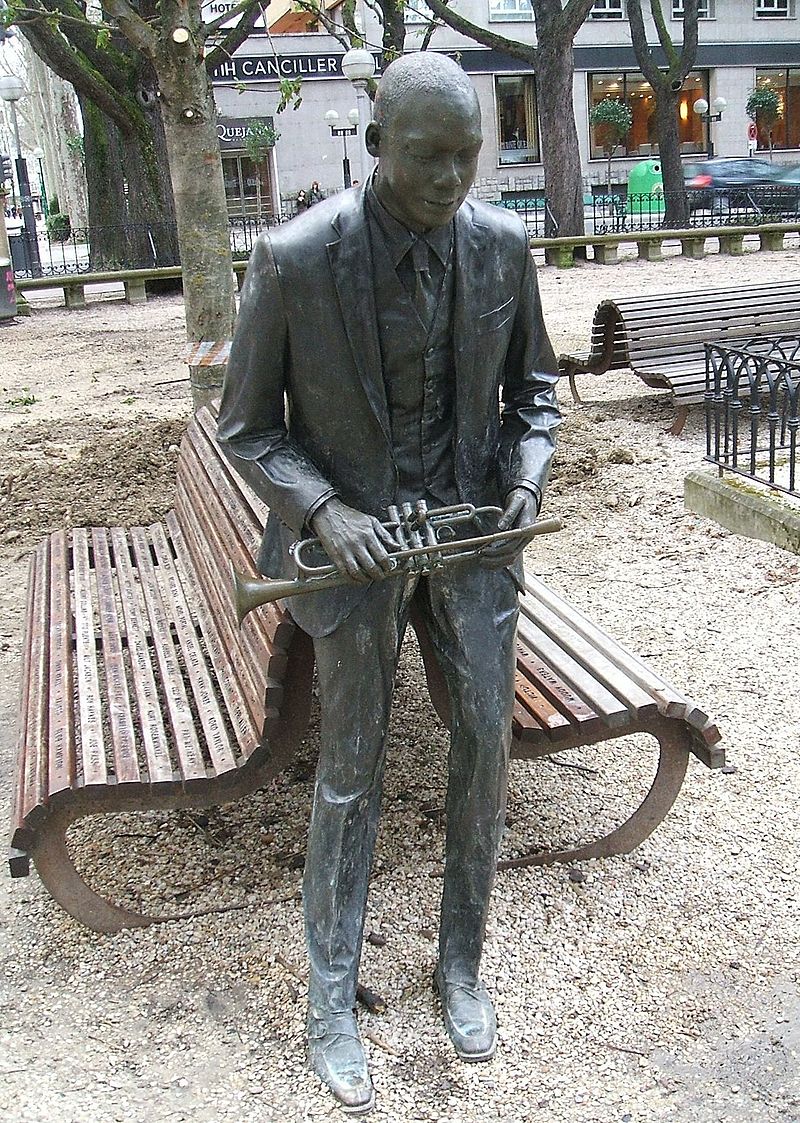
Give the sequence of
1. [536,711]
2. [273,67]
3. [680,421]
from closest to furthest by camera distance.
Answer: [536,711], [680,421], [273,67]

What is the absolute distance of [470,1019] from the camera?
281 centimetres

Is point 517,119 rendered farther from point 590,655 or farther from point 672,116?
point 590,655

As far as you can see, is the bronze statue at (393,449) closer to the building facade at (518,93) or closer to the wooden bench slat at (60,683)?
the wooden bench slat at (60,683)

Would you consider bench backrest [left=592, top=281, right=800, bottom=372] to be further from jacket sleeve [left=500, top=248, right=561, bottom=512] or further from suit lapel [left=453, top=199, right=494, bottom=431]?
suit lapel [left=453, top=199, right=494, bottom=431]

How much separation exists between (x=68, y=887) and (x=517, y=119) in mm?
40536

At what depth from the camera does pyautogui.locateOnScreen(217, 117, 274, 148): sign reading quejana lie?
123ft

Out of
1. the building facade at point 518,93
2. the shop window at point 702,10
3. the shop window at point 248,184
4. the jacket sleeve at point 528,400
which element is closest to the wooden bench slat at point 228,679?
the jacket sleeve at point 528,400

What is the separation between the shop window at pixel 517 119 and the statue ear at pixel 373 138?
39.3 m

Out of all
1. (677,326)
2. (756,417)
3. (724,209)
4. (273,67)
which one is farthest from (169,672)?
(273,67)

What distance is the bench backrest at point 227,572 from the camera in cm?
315

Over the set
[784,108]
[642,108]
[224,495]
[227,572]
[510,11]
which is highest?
[510,11]

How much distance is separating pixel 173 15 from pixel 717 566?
4.68 metres

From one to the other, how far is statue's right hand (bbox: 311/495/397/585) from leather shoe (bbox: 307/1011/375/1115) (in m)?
1.03

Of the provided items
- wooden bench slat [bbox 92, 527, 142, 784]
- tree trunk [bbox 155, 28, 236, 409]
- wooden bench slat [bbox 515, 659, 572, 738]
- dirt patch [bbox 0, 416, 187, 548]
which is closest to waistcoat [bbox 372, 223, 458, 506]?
wooden bench slat [bbox 515, 659, 572, 738]
